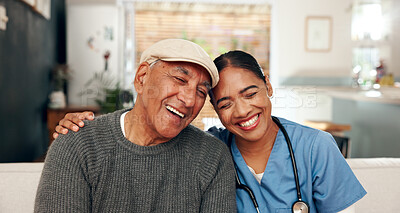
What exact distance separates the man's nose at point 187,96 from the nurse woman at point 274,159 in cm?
16

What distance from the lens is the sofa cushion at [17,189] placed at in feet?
4.34

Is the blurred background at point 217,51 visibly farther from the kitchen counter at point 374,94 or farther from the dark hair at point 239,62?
the dark hair at point 239,62

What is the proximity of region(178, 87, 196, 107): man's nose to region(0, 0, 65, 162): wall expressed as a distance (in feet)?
7.04

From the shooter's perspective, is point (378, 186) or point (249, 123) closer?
point (249, 123)

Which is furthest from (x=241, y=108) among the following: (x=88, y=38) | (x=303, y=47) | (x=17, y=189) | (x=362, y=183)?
(x=303, y=47)

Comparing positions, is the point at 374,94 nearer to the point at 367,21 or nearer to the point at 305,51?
the point at 305,51

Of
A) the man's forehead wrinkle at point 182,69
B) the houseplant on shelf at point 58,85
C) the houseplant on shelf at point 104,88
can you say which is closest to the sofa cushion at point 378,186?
the man's forehead wrinkle at point 182,69

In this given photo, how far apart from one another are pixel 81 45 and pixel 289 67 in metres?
2.97

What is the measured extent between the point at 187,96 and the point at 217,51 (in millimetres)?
5163

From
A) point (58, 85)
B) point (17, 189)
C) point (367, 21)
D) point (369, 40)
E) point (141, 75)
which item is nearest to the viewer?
point (141, 75)

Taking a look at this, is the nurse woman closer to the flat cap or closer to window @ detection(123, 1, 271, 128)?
the flat cap

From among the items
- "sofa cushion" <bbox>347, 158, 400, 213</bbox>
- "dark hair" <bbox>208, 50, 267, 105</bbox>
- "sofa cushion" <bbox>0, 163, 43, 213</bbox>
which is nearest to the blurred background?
"sofa cushion" <bbox>0, 163, 43, 213</bbox>

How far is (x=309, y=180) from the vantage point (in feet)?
3.92

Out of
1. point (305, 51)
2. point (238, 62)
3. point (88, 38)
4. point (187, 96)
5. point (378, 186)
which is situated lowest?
point (378, 186)
